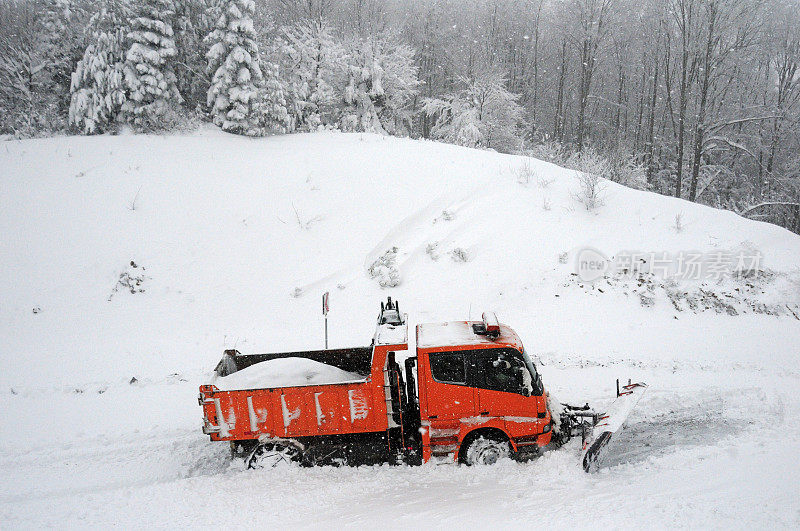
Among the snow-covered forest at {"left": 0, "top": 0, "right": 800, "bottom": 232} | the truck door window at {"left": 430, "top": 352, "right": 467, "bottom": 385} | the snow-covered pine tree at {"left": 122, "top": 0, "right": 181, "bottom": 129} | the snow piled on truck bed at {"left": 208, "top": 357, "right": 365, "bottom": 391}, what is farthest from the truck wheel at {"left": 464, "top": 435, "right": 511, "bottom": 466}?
the snow-covered pine tree at {"left": 122, "top": 0, "right": 181, "bottom": 129}

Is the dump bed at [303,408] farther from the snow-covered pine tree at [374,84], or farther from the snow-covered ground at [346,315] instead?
the snow-covered pine tree at [374,84]

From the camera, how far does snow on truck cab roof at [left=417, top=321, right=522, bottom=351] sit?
651cm

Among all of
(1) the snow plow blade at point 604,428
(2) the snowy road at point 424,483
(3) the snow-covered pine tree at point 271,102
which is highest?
(3) the snow-covered pine tree at point 271,102

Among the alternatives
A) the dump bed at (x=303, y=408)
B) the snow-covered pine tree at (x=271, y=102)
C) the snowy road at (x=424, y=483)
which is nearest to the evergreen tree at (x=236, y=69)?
the snow-covered pine tree at (x=271, y=102)

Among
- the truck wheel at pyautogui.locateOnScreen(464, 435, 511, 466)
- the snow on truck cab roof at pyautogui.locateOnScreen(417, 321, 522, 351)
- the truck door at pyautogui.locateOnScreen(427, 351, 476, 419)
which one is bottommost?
the truck wheel at pyautogui.locateOnScreen(464, 435, 511, 466)

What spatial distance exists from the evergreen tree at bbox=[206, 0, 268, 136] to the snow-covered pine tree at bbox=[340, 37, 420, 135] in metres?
7.37

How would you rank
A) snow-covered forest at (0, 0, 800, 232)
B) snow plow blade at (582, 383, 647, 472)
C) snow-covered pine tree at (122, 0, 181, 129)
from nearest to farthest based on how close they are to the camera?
snow plow blade at (582, 383, 647, 472) → snow-covered pine tree at (122, 0, 181, 129) → snow-covered forest at (0, 0, 800, 232)

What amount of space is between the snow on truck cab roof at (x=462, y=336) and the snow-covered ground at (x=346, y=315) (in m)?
1.83

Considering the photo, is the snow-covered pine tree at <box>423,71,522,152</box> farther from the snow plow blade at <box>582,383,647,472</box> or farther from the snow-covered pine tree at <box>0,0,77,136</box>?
the snow plow blade at <box>582,383,647,472</box>

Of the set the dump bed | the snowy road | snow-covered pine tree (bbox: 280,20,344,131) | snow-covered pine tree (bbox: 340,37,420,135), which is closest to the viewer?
the snowy road

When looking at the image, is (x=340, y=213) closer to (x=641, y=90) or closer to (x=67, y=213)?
(x=67, y=213)

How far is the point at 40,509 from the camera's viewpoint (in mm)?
6000

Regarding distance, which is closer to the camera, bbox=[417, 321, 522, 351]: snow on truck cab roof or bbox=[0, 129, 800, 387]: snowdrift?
bbox=[417, 321, 522, 351]: snow on truck cab roof

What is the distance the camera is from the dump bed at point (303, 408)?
6.34 meters
